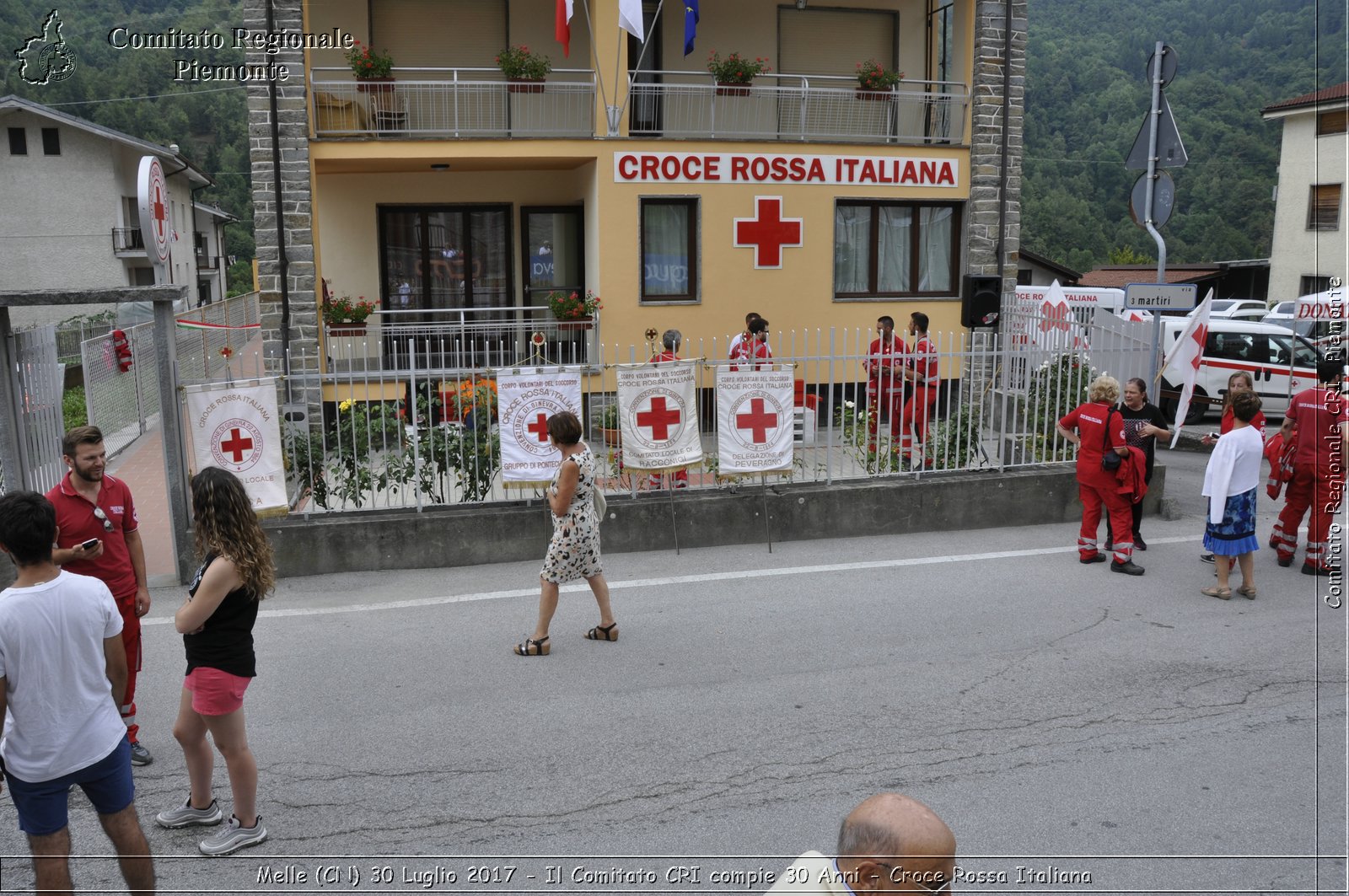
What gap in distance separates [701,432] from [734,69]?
776 cm

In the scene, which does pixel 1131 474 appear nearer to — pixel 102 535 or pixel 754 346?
pixel 754 346

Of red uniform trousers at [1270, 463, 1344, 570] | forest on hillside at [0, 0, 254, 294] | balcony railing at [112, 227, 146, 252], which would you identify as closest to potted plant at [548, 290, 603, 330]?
red uniform trousers at [1270, 463, 1344, 570]

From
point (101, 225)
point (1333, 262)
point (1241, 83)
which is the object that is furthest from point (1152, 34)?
point (101, 225)

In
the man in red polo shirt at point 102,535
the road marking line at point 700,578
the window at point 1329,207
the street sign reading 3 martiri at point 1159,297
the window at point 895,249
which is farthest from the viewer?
the window at point 1329,207

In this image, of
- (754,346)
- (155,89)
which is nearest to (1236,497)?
(754,346)

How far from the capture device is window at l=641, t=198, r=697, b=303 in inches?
604

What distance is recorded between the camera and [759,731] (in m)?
5.59

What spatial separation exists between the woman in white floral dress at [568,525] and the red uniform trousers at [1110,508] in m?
4.33

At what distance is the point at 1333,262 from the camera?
1341 inches

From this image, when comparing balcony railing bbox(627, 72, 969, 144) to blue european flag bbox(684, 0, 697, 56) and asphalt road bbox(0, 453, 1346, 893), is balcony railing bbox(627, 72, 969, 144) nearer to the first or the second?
blue european flag bbox(684, 0, 697, 56)

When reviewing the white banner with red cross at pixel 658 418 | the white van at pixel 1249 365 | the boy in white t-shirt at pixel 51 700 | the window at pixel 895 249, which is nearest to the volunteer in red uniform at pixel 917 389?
the white banner with red cross at pixel 658 418

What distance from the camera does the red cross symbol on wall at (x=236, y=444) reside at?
799cm

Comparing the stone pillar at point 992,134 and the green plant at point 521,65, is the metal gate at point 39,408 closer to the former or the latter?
the green plant at point 521,65

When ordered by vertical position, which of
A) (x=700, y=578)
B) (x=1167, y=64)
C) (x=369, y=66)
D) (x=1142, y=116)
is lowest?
(x=700, y=578)
